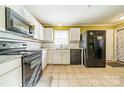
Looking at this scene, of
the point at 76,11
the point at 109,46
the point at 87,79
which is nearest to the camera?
the point at 87,79

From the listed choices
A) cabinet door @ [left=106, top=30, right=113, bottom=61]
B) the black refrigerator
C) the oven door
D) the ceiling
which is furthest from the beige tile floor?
cabinet door @ [left=106, top=30, right=113, bottom=61]

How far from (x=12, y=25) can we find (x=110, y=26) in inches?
258

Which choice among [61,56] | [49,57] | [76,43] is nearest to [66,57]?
[61,56]

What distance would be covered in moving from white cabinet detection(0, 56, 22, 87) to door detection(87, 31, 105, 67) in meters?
4.32

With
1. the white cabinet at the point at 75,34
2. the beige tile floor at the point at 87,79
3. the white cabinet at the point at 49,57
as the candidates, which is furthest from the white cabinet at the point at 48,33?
the beige tile floor at the point at 87,79

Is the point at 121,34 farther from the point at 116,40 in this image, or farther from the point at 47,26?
the point at 47,26

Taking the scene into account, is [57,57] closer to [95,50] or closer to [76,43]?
[76,43]

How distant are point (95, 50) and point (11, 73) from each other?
470cm

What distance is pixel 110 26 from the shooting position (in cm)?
742

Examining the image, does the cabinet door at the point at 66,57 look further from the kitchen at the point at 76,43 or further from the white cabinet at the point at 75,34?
the white cabinet at the point at 75,34

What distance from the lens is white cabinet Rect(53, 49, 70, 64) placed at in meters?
6.31

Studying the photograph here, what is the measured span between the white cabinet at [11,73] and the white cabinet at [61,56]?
4.48 meters

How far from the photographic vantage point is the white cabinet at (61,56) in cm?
631

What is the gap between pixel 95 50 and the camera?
5.68m
